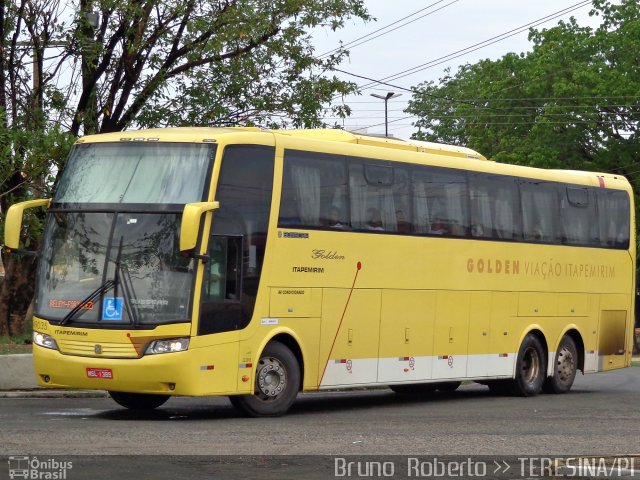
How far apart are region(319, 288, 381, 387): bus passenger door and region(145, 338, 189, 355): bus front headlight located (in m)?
2.75

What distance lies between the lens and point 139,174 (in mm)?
16578

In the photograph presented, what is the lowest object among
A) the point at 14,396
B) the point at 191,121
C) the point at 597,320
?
the point at 14,396

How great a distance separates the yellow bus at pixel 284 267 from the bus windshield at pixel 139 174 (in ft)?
0.07

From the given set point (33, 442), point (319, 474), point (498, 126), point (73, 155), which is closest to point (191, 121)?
point (73, 155)

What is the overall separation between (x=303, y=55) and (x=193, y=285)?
44.7ft

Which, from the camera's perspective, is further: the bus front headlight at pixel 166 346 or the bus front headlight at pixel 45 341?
the bus front headlight at pixel 45 341

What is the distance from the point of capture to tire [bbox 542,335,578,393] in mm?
23641

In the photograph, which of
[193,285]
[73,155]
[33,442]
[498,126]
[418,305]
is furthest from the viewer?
[498,126]

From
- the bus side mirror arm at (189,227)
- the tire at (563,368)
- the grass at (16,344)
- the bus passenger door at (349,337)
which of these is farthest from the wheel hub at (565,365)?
the bus side mirror arm at (189,227)

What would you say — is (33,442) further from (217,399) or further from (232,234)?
(217,399)

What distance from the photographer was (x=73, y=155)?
56.6 ft

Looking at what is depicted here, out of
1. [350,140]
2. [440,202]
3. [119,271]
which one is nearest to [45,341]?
[119,271]

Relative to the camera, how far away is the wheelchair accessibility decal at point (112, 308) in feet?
52.2

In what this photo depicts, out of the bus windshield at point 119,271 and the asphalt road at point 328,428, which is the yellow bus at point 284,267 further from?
the asphalt road at point 328,428
